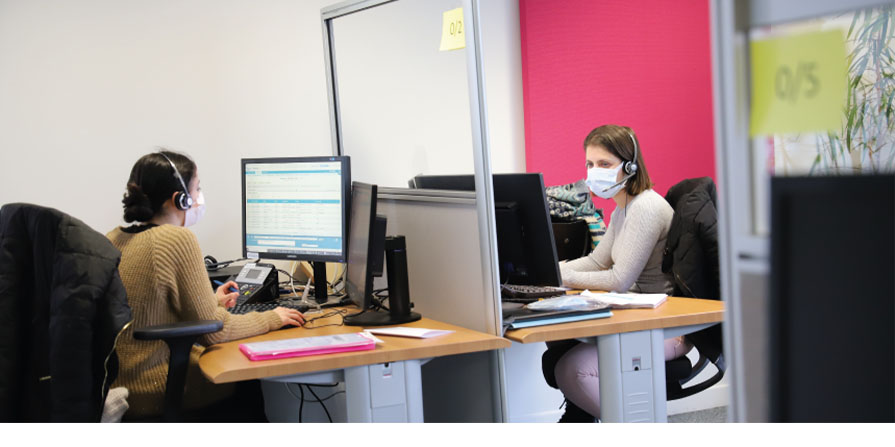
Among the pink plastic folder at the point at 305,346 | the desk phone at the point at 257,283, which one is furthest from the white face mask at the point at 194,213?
the pink plastic folder at the point at 305,346

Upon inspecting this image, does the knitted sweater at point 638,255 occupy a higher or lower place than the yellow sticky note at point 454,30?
lower

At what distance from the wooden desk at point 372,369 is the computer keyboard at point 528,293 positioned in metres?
0.42

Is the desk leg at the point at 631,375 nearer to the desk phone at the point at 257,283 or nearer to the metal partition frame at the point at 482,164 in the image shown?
the metal partition frame at the point at 482,164

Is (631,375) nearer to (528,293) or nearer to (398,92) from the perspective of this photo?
(528,293)

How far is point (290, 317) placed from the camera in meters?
2.38

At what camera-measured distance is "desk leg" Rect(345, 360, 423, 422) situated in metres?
1.98

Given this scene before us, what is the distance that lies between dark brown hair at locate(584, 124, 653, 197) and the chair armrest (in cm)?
153

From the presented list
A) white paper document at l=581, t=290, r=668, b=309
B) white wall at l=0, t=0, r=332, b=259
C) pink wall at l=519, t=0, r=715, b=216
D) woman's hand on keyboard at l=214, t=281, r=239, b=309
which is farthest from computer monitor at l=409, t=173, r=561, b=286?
pink wall at l=519, t=0, r=715, b=216

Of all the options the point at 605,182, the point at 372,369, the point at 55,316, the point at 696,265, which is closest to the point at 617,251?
the point at 605,182

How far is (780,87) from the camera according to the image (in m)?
0.48

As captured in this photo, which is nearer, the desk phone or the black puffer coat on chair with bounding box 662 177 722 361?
the black puffer coat on chair with bounding box 662 177 722 361

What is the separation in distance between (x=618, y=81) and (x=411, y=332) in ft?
7.46

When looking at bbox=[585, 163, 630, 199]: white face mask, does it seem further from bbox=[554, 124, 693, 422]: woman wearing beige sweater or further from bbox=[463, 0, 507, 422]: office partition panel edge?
bbox=[463, 0, 507, 422]: office partition panel edge

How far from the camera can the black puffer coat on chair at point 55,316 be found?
1.78 meters
